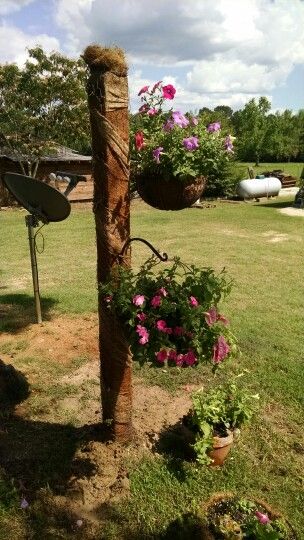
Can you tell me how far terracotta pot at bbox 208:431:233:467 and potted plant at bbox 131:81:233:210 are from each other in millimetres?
2185

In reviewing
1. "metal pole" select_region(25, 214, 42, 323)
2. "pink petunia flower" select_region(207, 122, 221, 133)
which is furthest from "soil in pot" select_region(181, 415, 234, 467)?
"metal pole" select_region(25, 214, 42, 323)

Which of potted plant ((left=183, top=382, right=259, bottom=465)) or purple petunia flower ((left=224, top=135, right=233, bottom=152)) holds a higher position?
purple petunia flower ((left=224, top=135, right=233, bottom=152))

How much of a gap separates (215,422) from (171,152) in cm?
254

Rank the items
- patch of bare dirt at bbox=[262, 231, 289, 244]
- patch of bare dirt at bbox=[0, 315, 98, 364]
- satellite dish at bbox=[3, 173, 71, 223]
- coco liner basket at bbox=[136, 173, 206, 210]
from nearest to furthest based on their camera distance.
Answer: coco liner basket at bbox=[136, 173, 206, 210] → satellite dish at bbox=[3, 173, 71, 223] → patch of bare dirt at bbox=[0, 315, 98, 364] → patch of bare dirt at bbox=[262, 231, 289, 244]

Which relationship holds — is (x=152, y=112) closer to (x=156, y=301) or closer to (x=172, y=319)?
(x=156, y=301)

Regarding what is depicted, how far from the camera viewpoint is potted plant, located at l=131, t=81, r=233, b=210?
314 cm

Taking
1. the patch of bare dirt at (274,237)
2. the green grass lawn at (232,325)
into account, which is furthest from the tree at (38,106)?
the patch of bare dirt at (274,237)

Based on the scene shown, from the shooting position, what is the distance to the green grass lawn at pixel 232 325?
3629 mm

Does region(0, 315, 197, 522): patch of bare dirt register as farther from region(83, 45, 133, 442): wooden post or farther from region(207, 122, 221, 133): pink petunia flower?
region(207, 122, 221, 133): pink petunia flower

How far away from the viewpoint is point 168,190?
10.5 feet

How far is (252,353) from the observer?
6.29 meters

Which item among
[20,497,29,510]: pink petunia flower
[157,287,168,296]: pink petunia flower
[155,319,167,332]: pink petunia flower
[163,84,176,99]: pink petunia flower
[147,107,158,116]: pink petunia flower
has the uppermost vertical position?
[163,84,176,99]: pink petunia flower

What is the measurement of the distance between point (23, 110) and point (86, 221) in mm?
8090

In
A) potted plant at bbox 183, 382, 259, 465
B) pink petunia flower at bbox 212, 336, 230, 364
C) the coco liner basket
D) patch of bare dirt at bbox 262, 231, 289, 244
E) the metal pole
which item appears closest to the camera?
pink petunia flower at bbox 212, 336, 230, 364
